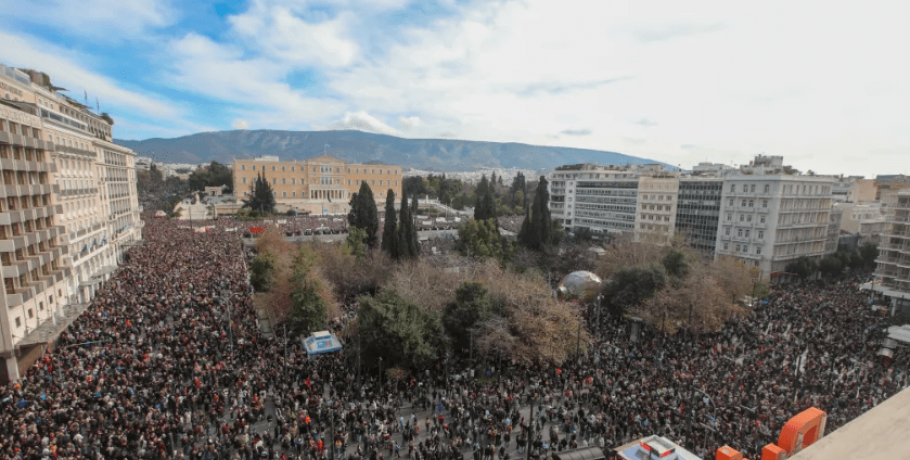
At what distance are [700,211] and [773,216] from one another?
741 centimetres

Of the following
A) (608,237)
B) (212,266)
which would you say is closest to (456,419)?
(212,266)

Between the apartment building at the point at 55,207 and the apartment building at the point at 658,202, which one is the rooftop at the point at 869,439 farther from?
the apartment building at the point at 658,202

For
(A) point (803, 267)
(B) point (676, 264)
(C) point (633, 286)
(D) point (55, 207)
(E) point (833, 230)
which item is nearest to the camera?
(D) point (55, 207)

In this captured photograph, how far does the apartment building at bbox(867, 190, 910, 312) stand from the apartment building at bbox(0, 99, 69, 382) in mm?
53280

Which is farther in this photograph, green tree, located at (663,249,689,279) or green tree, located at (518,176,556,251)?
green tree, located at (518,176,556,251)

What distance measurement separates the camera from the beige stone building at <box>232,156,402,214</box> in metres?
82.2

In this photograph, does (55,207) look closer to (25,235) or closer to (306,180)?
(25,235)

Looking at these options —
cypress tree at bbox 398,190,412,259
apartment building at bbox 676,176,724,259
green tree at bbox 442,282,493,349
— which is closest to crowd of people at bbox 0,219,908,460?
green tree at bbox 442,282,493,349

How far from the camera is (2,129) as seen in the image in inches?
743

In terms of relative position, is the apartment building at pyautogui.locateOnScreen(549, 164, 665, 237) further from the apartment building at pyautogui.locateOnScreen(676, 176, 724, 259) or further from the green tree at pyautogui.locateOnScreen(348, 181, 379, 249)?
the green tree at pyautogui.locateOnScreen(348, 181, 379, 249)

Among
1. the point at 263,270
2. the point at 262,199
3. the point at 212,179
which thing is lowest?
the point at 263,270

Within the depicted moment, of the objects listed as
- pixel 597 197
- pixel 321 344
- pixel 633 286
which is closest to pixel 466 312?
pixel 321 344

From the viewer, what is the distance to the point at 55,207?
23438 millimetres

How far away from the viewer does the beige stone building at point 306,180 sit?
82.2 meters
